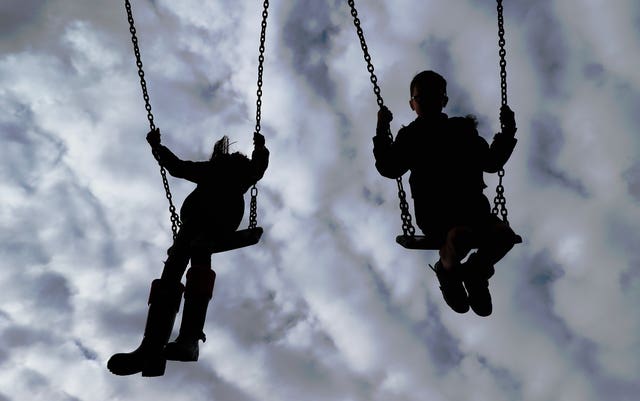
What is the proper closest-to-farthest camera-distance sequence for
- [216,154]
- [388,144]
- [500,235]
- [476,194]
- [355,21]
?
[500,235]
[476,194]
[388,144]
[355,21]
[216,154]

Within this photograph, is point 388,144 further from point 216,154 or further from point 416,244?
point 216,154

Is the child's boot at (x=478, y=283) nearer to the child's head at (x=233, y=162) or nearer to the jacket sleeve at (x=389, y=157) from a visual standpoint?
the jacket sleeve at (x=389, y=157)

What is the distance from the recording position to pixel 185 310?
5.50 meters

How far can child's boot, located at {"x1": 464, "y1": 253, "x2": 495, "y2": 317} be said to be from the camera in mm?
4871

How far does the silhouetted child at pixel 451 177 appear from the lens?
16.0 ft

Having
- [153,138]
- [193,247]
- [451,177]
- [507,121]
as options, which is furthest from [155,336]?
[507,121]

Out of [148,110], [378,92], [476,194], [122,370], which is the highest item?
[148,110]

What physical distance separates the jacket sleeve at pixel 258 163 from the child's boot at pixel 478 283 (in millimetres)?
2230

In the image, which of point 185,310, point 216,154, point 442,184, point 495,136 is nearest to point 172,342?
point 185,310

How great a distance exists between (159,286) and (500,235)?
2.74 metres

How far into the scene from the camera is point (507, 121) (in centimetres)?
535

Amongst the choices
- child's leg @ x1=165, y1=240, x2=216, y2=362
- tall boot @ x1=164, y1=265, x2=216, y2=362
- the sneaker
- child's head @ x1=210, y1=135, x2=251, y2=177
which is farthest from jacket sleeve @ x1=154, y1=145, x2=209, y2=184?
the sneaker

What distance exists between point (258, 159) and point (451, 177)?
196cm

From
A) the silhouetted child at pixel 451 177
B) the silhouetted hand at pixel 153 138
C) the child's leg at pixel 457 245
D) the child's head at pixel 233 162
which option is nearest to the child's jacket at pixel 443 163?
the silhouetted child at pixel 451 177
